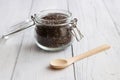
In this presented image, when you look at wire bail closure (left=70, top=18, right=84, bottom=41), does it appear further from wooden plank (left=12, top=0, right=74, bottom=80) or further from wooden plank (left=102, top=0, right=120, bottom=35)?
wooden plank (left=102, top=0, right=120, bottom=35)

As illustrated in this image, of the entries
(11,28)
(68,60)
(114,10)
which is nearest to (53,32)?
(68,60)

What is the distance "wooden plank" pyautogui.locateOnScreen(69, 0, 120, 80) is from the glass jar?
0.05 m

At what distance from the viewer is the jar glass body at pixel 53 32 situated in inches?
33.7

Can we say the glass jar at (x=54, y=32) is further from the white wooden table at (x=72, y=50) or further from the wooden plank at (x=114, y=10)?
the wooden plank at (x=114, y=10)

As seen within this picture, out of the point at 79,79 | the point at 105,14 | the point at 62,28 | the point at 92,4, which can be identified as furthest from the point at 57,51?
the point at 92,4

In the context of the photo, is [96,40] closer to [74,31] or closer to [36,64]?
[74,31]

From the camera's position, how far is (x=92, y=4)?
1.42 meters

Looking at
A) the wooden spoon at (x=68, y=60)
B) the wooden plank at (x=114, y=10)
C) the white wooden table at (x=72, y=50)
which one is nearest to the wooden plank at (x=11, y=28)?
the white wooden table at (x=72, y=50)

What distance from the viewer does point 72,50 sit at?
2.92 ft

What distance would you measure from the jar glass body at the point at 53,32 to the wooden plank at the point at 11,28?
95 mm

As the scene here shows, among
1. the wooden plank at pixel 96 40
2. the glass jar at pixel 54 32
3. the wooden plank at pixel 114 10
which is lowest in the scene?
the wooden plank at pixel 114 10

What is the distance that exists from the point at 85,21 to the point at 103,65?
0.40 meters

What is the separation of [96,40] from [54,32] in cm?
18

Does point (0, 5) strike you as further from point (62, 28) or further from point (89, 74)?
point (89, 74)
